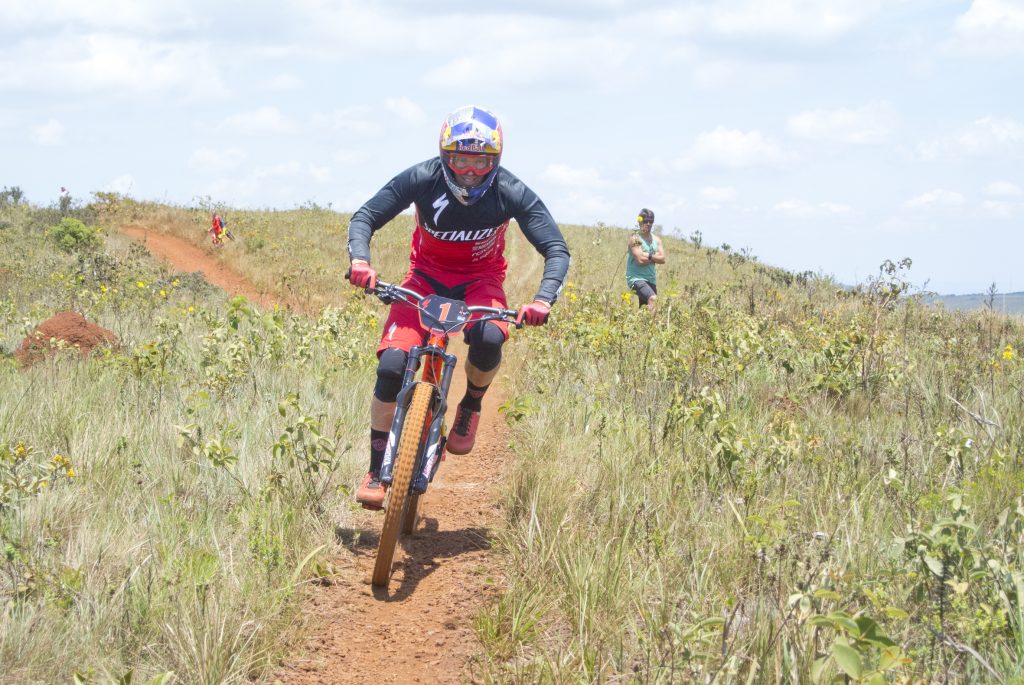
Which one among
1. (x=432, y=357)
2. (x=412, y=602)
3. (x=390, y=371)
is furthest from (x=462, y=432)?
(x=412, y=602)

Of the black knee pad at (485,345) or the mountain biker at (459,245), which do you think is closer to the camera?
the mountain biker at (459,245)

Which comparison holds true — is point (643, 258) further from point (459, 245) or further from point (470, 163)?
point (470, 163)

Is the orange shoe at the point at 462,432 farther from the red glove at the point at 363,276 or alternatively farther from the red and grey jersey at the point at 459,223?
the red glove at the point at 363,276

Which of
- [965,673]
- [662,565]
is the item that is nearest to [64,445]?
[662,565]

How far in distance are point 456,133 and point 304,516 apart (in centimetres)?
221

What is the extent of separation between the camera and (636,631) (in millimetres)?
3146

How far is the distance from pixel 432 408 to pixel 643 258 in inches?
335

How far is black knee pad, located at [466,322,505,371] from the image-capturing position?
16.8 feet

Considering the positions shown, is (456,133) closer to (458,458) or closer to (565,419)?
(565,419)

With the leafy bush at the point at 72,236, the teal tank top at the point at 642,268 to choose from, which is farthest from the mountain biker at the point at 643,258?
the leafy bush at the point at 72,236

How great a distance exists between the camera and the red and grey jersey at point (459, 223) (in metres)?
5.13

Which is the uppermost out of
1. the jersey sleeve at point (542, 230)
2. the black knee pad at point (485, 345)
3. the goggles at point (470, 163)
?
the goggles at point (470, 163)

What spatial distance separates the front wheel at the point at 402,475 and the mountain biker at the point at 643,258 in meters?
8.48

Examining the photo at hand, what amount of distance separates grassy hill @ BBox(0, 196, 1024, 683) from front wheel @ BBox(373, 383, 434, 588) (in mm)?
321
